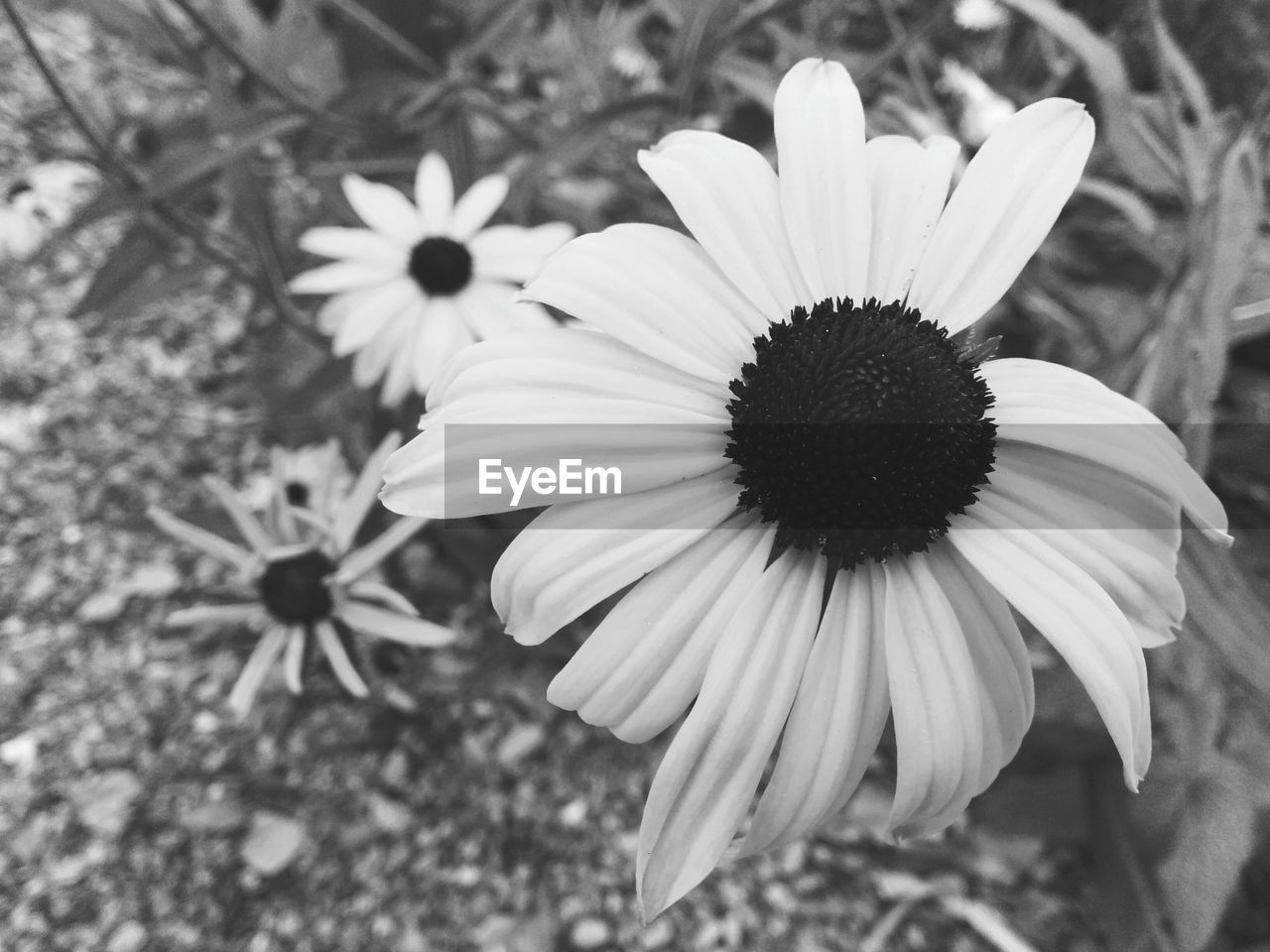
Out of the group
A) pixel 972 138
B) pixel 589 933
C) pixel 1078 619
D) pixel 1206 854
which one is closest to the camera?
pixel 1078 619

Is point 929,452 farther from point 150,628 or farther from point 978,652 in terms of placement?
point 150,628

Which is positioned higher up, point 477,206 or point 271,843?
point 477,206

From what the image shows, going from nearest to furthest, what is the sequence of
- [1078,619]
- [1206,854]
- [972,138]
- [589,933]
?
[1078,619], [1206,854], [589,933], [972,138]

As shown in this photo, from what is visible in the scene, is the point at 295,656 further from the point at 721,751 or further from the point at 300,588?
the point at 721,751

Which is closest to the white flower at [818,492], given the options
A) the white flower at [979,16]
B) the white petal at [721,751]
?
the white petal at [721,751]

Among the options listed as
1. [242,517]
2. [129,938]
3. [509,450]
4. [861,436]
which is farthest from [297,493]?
[861,436]

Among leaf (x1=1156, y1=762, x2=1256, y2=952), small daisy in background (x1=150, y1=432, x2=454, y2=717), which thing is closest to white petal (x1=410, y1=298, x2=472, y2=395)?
small daisy in background (x1=150, y1=432, x2=454, y2=717)
